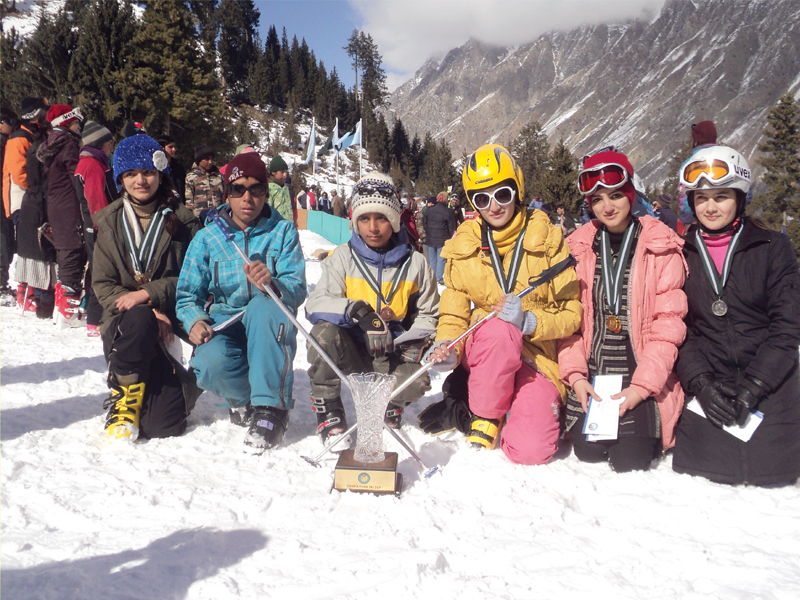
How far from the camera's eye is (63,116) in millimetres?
5926

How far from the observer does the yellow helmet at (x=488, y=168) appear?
3.23 metres

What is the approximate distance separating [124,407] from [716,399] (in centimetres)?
326

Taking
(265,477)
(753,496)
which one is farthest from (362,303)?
(753,496)

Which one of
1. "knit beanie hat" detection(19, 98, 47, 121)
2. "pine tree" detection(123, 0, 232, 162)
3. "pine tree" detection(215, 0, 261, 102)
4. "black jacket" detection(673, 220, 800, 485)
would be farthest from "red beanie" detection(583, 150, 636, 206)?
"pine tree" detection(215, 0, 261, 102)

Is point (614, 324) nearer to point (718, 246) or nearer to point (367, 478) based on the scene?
point (718, 246)

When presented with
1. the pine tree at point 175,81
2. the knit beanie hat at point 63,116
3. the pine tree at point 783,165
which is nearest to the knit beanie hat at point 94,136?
the knit beanie hat at point 63,116

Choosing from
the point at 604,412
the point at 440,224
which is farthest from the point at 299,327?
the point at 440,224

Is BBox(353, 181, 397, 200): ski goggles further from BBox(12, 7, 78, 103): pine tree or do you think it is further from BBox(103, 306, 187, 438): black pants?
BBox(12, 7, 78, 103): pine tree

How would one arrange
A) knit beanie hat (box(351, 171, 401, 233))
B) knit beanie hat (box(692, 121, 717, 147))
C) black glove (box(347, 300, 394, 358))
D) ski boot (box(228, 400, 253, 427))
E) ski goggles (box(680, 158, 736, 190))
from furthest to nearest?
knit beanie hat (box(692, 121, 717, 147)) < ski boot (box(228, 400, 253, 427)) < knit beanie hat (box(351, 171, 401, 233)) < black glove (box(347, 300, 394, 358)) < ski goggles (box(680, 158, 736, 190))

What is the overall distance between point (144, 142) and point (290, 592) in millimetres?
2792

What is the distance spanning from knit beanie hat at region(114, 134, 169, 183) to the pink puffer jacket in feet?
9.01

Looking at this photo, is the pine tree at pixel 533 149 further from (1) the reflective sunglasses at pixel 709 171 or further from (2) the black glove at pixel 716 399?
(2) the black glove at pixel 716 399

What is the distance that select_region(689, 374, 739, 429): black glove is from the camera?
2.80m

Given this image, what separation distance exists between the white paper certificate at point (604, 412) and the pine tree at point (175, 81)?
29.7 m
